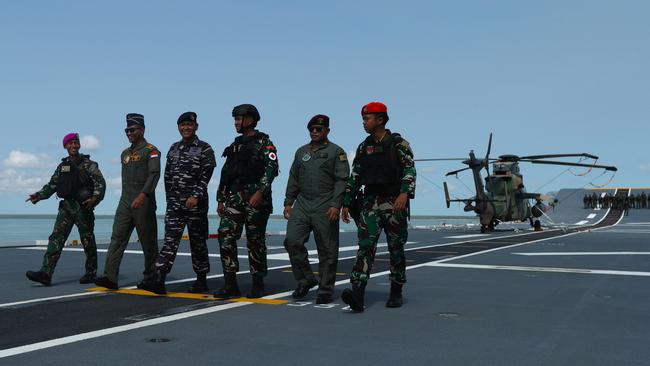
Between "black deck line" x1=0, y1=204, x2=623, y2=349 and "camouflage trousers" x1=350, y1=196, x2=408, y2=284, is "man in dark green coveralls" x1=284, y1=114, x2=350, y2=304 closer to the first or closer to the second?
"camouflage trousers" x1=350, y1=196, x2=408, y2=284

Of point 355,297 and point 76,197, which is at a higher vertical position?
point 76,197

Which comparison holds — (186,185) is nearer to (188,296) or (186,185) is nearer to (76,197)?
(188,296)

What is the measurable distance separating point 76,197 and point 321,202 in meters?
3.54

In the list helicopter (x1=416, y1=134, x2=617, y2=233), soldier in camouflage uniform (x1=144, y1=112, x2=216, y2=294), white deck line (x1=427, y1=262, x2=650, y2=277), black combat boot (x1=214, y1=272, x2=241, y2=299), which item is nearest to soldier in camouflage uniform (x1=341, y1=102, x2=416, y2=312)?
black combat boot (x1=214, y1=272, x2=241, y2=299)

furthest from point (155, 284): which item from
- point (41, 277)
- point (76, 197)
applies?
point (76, 197)

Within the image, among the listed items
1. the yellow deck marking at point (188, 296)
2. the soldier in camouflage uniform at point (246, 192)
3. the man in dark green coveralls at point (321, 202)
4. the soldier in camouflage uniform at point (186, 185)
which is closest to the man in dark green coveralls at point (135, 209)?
the yellow deck marking at point (188, 296)

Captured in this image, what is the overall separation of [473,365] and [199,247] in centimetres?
387

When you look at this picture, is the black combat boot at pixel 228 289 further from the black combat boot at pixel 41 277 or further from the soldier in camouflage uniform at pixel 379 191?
the black combat boot at pixel 41 277

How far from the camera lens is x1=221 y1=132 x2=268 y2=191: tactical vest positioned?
241 inches

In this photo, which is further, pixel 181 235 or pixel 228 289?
pixel 181 235

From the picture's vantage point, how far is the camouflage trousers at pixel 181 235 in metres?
6.41

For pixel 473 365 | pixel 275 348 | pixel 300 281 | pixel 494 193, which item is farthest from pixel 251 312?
pixel 494 193

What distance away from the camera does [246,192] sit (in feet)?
20.1

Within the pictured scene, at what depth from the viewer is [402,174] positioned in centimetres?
569
